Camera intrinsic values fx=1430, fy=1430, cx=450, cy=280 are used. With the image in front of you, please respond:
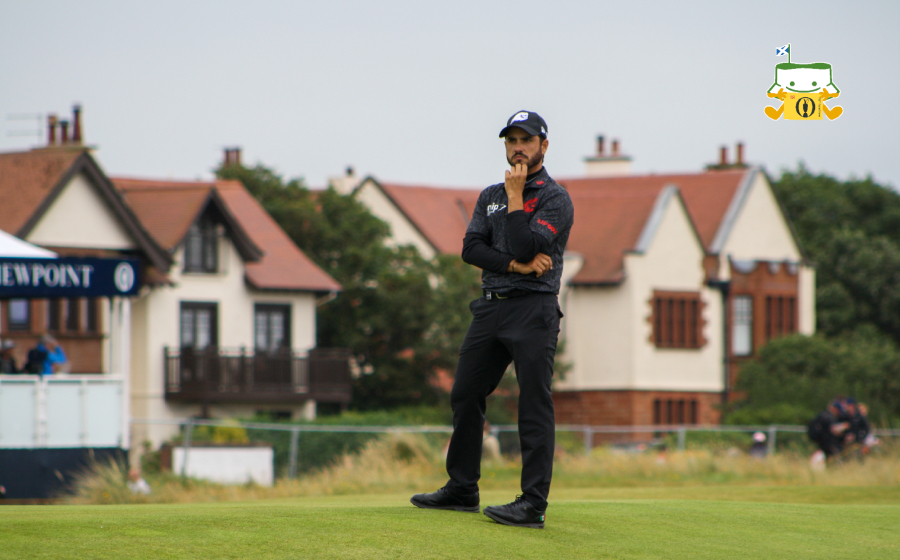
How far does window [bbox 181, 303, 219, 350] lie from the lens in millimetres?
39781

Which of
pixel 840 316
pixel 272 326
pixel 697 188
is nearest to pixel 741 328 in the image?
pixel 697 188

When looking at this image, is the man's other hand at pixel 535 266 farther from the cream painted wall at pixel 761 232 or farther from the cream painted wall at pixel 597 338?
the cream painted wall at pixel 761 232

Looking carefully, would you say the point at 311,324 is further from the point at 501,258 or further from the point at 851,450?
the point at 501,258

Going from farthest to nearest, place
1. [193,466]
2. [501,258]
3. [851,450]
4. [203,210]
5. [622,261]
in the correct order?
[622,261] < [203,210] < [193,466] < [851,450] < [501,258]

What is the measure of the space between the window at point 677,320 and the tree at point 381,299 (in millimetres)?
6808

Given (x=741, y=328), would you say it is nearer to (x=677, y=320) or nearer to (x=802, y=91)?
(x=677, y=320)

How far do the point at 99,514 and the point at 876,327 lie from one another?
4975 cm

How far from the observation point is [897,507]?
10.8 m

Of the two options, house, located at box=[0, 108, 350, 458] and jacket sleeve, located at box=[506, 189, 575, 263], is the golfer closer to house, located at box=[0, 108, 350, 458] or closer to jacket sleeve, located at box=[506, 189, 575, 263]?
jacket sleeve, located at box=[506, 189, 575, 263]

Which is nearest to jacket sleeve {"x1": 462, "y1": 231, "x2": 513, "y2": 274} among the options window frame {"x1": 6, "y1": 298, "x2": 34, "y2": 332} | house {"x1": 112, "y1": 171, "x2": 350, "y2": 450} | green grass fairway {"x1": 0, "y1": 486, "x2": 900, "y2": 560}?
green grass fairway {"x1": 0, "y1": 486, "x2": 900, "y2": 560}

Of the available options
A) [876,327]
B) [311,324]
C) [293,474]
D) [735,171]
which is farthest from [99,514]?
[876,327]

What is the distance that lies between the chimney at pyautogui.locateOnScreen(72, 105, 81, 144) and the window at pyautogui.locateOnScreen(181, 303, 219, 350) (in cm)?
534

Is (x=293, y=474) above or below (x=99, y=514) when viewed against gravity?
below

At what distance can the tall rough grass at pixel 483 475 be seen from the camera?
1728cm
